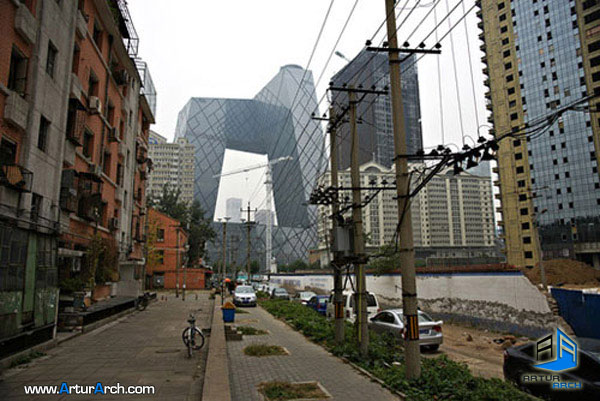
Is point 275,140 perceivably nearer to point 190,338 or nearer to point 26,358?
point 190,338

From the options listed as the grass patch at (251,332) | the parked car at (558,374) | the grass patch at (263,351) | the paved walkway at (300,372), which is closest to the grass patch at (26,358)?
the paved walkway at (300,372)

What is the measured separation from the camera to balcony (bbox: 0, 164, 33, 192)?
36.1 feet

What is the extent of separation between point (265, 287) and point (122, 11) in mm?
35851

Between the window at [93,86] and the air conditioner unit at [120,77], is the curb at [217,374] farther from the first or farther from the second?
the air conditioner unit at [120,77]

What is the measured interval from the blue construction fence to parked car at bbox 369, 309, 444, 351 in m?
5.77

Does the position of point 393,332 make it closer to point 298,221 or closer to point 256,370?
point 256,370

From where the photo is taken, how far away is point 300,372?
9.73 metres

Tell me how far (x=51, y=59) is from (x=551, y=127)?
70402 mm

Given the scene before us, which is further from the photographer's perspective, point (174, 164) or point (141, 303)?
point (174, 164)

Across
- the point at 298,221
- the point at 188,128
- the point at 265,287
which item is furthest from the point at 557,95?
the point at 188,128

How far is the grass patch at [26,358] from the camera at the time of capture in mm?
9683

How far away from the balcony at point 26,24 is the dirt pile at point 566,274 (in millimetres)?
42698

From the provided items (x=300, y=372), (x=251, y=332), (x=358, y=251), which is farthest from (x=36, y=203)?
(x=358, y=251)

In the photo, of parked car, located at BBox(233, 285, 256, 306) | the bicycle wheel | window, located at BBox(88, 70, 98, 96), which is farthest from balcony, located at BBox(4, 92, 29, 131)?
parked car, located at BBox(233, 285, 256, 306)
